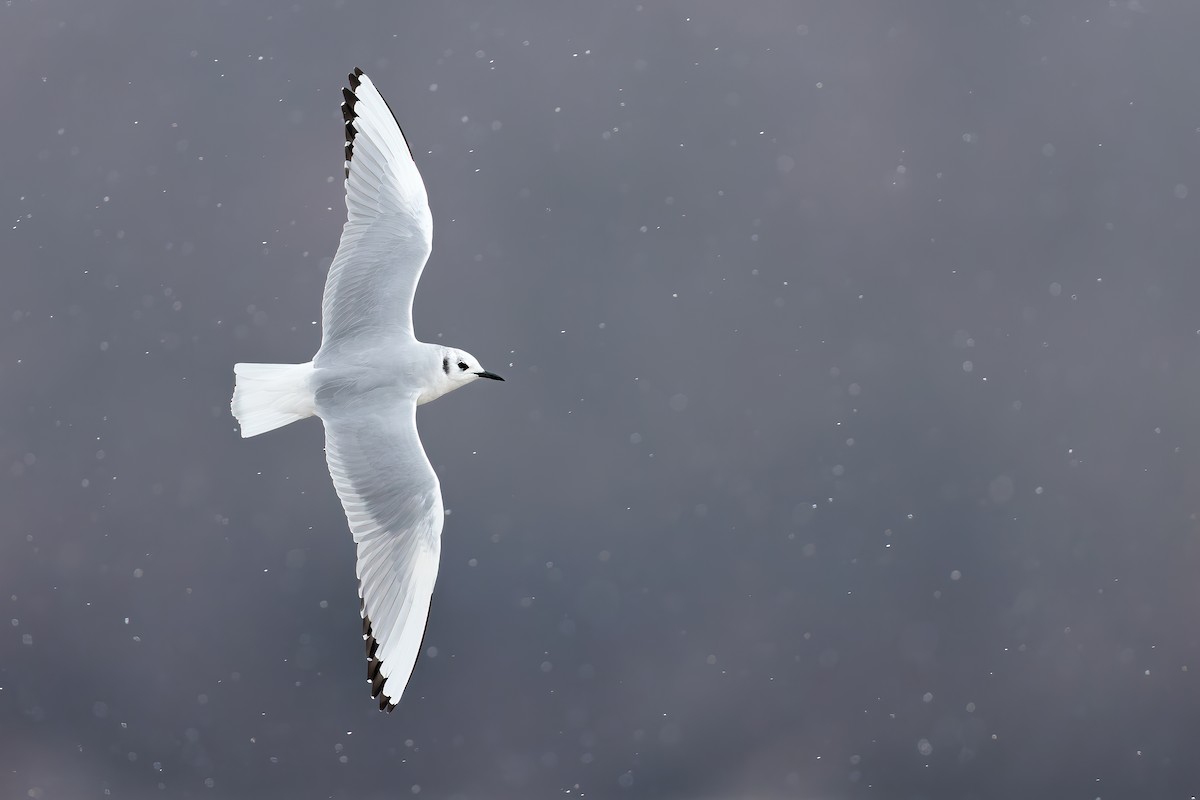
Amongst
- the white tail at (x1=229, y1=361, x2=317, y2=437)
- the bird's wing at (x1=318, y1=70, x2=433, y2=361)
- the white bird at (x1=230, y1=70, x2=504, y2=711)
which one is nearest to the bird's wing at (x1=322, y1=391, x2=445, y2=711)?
the white bird at (x1=230, y1=70, x2=504, y2=711)

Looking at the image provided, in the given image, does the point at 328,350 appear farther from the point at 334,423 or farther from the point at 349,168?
the point at 349,168

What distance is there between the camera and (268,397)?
4340 mm

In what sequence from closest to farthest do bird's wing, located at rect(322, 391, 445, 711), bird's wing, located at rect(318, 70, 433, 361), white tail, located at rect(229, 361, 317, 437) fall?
bird's wing, located at rect(322, 391, 445, 711), white tail, located at rect(229, 361, 317, 437), bird's wing, located at rect(318, 70, 433, 361)

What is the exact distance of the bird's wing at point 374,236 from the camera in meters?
4.55

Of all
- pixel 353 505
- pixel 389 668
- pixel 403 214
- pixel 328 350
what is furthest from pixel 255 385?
pixel 389 668

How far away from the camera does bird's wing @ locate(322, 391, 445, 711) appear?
13.0ft

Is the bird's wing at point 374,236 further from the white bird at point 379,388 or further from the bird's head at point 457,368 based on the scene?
the bird's head at point 457,368

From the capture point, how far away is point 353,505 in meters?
4.20

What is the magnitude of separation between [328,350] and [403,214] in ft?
2.13

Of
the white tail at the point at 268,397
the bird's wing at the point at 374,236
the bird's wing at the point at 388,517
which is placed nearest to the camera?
the bird's wing at the point at 388,517

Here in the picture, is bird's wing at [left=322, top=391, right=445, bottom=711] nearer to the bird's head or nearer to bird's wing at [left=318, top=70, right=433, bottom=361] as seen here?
the bird's head

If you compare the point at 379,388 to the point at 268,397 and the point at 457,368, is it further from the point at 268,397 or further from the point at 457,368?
the point at 268,397

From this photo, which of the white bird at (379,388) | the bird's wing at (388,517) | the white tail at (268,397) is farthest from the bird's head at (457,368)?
the white tail at (268,397)

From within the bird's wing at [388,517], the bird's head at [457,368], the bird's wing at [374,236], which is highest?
the bird's wing at [374,236]
